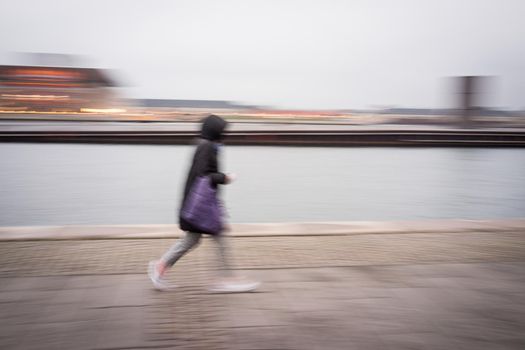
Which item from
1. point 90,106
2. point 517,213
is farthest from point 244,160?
point 90,106

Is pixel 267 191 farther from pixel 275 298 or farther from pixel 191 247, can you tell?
pixel 275 298

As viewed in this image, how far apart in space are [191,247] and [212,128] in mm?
1024

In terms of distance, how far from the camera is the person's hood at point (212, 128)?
3773mm

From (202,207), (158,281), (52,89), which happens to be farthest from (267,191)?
(52,89)

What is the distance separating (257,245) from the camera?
5.56 metres

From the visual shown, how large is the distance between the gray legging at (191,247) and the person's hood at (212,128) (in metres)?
0.81

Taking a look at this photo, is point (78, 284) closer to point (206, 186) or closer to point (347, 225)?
point (206, 186)

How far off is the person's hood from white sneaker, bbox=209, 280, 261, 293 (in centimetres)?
124

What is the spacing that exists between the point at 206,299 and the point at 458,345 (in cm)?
189

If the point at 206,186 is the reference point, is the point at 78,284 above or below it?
below

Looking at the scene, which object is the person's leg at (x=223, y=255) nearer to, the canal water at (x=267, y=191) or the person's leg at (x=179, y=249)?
the person's leg at (x=179, y=249)

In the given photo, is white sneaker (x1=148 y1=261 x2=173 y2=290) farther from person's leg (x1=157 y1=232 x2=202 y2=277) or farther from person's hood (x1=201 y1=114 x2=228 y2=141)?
person's hood (x1=201 y1=114 x2=228 y2=141)

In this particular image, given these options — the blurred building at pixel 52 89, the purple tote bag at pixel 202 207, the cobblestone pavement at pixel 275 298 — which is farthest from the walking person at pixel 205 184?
the blurred building at pixel 52 89

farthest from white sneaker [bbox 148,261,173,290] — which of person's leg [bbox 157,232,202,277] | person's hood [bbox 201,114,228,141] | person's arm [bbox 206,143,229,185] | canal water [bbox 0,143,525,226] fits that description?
canal water [bbox 0,143,525,226]
